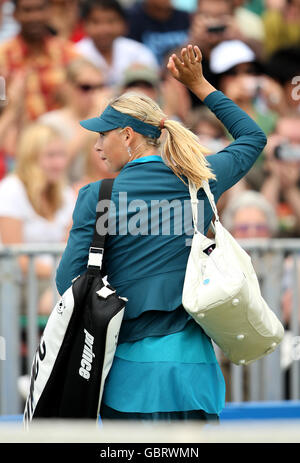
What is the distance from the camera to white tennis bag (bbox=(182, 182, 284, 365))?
96.0 inches

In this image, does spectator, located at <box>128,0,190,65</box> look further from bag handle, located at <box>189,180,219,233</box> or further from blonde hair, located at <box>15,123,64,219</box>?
bag handle, located at <box>189,180,219,233</box>

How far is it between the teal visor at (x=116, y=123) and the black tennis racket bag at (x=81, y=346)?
21cm

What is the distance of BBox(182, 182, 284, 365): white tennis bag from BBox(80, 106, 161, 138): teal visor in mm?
256

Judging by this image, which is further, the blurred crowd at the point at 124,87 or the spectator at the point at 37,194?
the blurred crowd at the point at 124,87

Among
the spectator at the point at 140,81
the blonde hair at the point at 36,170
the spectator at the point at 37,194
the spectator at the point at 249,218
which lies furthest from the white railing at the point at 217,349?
the spectator at the point at 140,81

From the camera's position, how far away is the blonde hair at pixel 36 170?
18.1 ft

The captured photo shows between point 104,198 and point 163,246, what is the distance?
0.25 meters

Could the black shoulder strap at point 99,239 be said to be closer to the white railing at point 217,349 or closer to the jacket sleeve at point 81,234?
the jacket sleeve at point 81,234

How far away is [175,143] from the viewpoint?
8.46 feet

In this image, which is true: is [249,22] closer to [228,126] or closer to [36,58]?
[36,58]

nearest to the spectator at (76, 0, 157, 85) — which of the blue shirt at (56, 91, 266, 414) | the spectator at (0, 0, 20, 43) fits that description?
the spectator at (0, 0, 20, 43)

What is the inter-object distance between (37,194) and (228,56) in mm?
2240

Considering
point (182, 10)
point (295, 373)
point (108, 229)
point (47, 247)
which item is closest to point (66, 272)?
point (108, 229)
